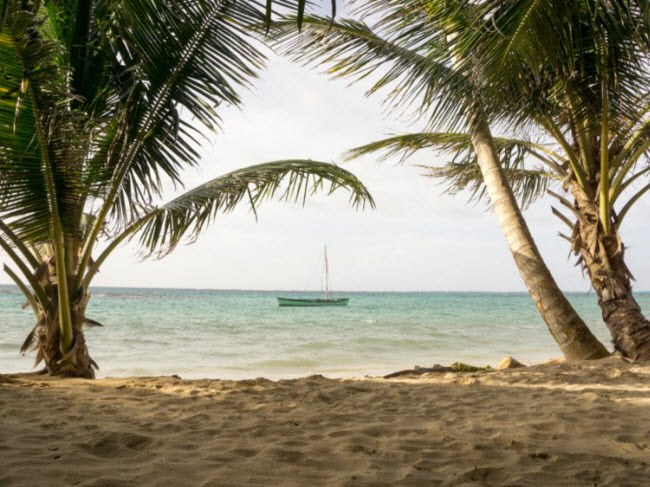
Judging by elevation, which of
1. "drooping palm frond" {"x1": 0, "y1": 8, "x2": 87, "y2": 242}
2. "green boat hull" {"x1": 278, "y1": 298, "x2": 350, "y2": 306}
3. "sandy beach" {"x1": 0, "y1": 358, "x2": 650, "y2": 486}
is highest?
"drooping palm frond" {"x1": 0, "y1": 8, "x2": 87, "y2": 242}

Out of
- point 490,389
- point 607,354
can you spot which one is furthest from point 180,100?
point 607,354

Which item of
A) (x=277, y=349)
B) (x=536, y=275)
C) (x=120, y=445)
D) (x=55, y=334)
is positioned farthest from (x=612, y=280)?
(x=277, y=349)

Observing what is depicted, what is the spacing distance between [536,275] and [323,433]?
372cm

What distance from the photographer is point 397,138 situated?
703 centimetres

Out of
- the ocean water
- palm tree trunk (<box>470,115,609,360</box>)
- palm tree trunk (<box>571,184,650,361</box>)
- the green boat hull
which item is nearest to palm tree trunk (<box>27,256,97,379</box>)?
the ocean water

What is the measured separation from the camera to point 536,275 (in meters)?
5.61

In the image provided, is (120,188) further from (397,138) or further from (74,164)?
(397,138)

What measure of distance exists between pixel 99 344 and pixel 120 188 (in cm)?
807

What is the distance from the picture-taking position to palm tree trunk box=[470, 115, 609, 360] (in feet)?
18.2

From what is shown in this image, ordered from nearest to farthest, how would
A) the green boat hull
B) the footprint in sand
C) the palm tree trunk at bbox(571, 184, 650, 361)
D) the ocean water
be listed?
the footprint in sand, the palm tree trunk at bbox(571, 184, 650, 361), the ocean water, the green boat hull

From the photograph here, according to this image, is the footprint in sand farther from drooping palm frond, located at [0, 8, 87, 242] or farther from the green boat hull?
the green boat hull

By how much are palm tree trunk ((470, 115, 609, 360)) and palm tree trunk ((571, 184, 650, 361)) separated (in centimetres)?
29

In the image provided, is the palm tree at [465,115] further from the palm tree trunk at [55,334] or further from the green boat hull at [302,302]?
the green boat hull at [302,302]

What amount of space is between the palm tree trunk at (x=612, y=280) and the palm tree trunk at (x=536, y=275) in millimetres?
286
